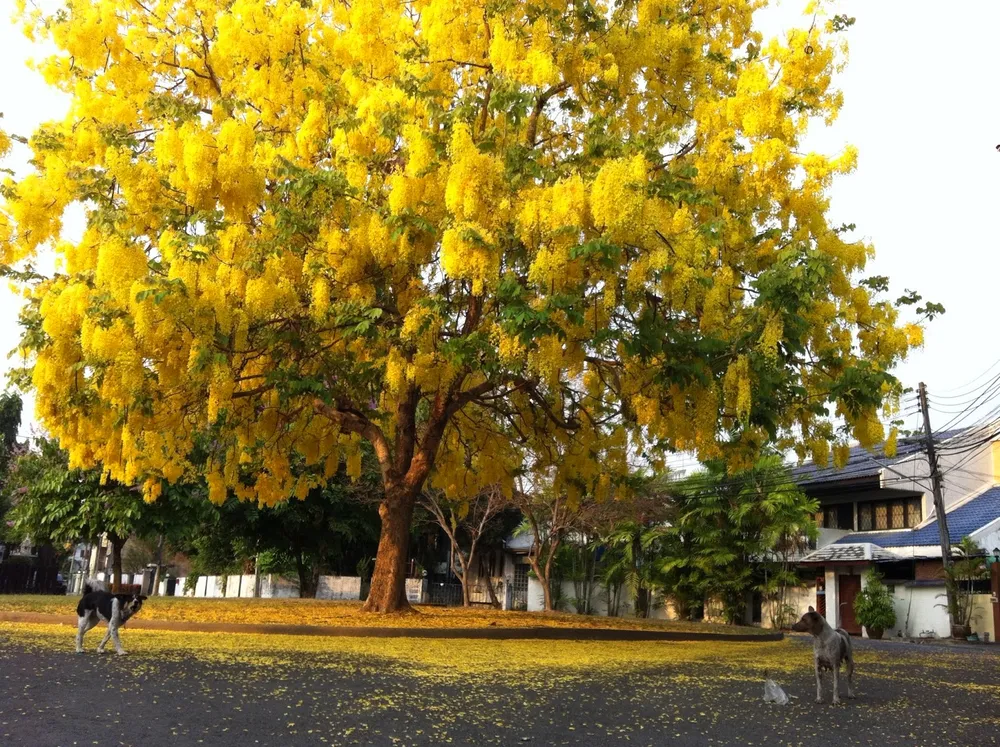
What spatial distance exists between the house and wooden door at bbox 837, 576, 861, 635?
0.03 metres

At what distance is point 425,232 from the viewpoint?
10609 millimetres

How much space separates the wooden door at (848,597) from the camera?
29.3 metres

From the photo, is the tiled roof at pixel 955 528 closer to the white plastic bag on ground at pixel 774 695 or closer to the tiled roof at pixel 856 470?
the tiled roof at pixel 856 470

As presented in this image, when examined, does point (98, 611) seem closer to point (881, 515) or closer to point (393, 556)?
point (393, 556)

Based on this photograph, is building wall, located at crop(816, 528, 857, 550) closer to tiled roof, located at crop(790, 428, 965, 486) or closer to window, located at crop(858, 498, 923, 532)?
window, located at crop(858, 498, 923, 532)

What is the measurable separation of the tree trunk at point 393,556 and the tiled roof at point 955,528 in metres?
19.7

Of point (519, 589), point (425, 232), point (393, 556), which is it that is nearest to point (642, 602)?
point (519, 589)

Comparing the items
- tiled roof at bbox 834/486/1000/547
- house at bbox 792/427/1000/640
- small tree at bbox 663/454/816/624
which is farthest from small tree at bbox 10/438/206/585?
tiled roof at bbox 834/486/1000/547

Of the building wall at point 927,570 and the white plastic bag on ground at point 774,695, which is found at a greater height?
the building wall at point 927,570

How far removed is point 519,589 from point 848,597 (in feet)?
40.4

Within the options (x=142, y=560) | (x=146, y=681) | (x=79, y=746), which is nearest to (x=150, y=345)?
(x=146, y=681)

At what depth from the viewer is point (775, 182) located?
12008mm

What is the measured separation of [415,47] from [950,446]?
22.4 metres

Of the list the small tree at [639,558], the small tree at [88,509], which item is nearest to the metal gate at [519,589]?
the small tree at [639,558]
